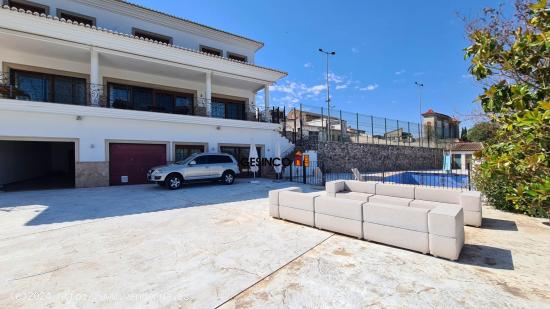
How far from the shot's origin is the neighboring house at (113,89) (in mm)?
10742

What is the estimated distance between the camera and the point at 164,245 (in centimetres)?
452

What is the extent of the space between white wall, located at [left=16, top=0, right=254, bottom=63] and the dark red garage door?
23.6ft

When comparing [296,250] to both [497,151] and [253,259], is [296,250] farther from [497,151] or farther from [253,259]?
[497,151]

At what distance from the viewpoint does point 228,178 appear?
13000mm

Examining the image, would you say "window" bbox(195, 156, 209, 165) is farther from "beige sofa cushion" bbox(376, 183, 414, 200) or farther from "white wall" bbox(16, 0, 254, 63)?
"white wall" bbox(16, 0, 254, 63)

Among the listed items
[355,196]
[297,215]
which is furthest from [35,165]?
[355,196]

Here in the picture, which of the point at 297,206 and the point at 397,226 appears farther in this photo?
the point at 297,206

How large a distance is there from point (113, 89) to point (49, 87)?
2699 millimetres

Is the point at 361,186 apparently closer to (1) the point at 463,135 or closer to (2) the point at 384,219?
(2) the point at 384,219

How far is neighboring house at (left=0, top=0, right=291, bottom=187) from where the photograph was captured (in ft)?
35.2

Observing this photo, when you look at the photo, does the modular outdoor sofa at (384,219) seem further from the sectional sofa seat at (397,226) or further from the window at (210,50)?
the window at (210,50)

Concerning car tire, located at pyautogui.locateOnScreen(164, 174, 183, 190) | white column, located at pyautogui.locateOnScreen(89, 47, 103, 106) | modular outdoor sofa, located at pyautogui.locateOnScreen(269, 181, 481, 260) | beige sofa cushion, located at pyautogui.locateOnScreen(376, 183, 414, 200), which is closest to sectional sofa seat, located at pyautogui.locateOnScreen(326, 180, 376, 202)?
beige sofa cushion, located at pyautogui.locateOnScreen(376, 183, 414, 200)

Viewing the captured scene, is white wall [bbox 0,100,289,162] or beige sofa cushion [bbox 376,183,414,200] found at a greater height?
white wall [bbox 0,100,289,162]

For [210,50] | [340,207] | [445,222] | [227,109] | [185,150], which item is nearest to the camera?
[445,222]
